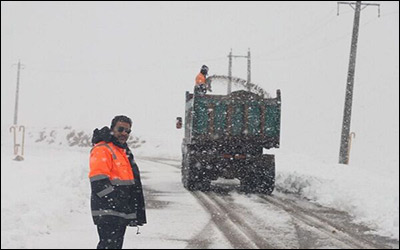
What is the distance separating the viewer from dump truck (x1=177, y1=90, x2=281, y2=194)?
12.9 m

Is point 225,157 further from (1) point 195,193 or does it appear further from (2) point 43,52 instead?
(2) point 43,52

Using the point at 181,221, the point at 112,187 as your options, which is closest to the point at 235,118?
the point at 181,221

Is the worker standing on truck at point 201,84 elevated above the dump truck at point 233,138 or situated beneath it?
elevated above

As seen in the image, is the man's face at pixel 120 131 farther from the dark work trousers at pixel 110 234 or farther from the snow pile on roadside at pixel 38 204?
the snow pile on roadside at pixel 38 204

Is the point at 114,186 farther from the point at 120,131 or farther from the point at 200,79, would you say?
the point at 200,79

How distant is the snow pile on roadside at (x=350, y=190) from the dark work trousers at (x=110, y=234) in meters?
4.75

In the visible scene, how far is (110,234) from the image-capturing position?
200 inches

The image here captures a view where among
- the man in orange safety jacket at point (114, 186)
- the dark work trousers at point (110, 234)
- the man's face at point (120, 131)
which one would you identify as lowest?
the dark work trousers at point (110, 234)

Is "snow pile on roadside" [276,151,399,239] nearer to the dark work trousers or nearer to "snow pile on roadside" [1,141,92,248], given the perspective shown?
the dark work trousers

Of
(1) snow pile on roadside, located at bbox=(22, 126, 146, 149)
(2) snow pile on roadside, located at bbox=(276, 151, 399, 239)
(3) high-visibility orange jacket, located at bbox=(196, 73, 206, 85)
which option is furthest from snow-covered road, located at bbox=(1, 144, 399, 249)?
(1) snow pile on roadside, located at bbox=(22, 126, 146, 149)

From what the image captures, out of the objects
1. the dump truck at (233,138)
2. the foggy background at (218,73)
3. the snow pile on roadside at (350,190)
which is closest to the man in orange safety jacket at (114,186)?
the snow pile on roadside at (350,190)

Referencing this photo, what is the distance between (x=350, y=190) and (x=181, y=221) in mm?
4024

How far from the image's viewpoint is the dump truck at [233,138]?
12.9 meters

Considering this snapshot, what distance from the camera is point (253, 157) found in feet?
43.4
